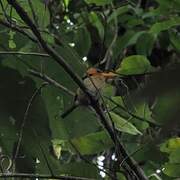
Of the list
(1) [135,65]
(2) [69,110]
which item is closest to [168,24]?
(1) [135,65]

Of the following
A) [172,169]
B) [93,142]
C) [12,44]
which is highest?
[12,44]

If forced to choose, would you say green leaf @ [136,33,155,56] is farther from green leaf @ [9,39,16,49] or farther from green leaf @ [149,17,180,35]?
green leaf @ [9,39,16,49]

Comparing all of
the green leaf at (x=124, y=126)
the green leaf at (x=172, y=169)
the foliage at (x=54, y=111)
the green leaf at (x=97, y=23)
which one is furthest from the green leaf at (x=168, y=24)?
the green leaf at (x=172, y=169)

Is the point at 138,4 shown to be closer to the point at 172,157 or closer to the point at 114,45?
the point at 114,45

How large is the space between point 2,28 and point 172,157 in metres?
0.70

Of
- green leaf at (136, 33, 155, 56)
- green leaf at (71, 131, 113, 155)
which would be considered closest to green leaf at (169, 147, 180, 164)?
green leaf at (71, 131, 113, 155)

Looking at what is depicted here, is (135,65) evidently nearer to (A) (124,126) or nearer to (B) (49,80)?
(A) (124,126)

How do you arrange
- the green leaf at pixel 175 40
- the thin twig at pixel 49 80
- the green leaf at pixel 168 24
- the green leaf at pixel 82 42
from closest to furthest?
the thin twig at pixel 49 80 → the green leaf at pixel 168 24 → the green leaf at pixel 175 40 → the green leaf at pixel 82 42

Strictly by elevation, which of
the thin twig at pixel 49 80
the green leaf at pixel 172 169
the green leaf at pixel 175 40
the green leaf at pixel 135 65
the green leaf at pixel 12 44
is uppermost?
the green leaf at pixel 175 40

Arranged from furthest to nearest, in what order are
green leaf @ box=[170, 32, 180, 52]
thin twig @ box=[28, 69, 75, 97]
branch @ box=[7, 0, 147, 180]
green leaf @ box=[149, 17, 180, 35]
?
green leaf @ box=[170, 32, 180, 52]
green leaf @ box=[149, 17, 180, 35]
thin twig @ box=[28, 69, 75, 97]
branch @ box=[7, 0, 147, 180]

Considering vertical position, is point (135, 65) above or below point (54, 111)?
above

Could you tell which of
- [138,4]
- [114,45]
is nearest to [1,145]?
[114,45]

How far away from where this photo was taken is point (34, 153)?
1.27m

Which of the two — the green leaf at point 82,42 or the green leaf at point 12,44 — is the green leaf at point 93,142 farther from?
the green leaf at point 82,42
